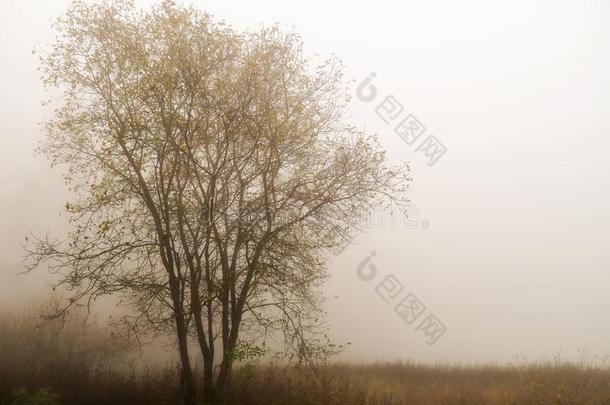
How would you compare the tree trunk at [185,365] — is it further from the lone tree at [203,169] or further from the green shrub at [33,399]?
the green shrub at [33,399]

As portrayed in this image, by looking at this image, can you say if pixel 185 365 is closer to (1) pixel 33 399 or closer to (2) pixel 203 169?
(1) pixel 33 399

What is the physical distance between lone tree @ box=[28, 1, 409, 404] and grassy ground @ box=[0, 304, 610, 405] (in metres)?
1.48

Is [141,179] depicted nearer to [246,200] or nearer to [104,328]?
[246,200]

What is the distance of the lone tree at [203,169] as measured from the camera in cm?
1227

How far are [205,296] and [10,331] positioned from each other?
7580 mm

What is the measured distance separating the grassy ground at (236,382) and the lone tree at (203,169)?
148 cm

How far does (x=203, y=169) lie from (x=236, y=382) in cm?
601

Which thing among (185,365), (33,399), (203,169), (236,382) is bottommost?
(236,382)

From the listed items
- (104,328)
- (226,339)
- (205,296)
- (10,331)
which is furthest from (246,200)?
(10,331)

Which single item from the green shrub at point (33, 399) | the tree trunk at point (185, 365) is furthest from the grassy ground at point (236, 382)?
the green shrub at point (33, 399)

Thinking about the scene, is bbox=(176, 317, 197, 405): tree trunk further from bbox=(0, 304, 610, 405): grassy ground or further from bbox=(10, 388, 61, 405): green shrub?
bbox=(10, 388, 61, 405): green shrub

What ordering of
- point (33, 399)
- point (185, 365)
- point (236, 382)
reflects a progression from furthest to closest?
point (236, 382) → point (185, 365) → point (33, 399)

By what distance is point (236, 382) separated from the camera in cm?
1302

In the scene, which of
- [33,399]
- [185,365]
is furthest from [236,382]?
[33,399]
